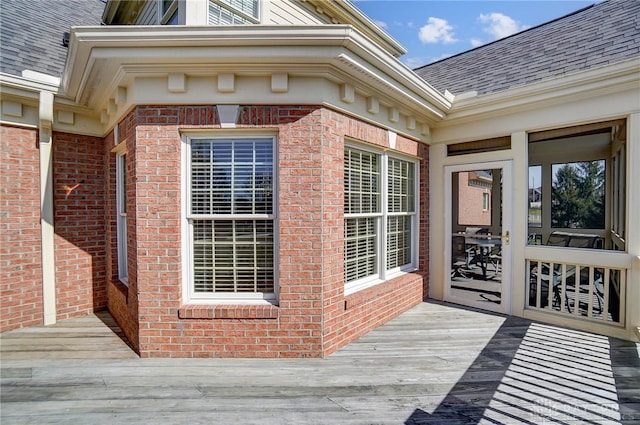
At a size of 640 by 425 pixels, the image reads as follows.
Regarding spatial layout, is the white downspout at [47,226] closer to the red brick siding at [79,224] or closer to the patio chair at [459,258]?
the red brick siding at [79,224]

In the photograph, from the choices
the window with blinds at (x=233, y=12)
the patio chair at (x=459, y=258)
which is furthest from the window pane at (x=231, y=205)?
the patio chair at (x=459, y=258)

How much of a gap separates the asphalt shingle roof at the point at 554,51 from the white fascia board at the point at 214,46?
2961mm

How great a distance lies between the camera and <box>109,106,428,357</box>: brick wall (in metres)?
3.14

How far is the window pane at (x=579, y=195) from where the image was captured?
618 cm

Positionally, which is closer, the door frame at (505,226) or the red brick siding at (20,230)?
the red brick siding at (20,230)

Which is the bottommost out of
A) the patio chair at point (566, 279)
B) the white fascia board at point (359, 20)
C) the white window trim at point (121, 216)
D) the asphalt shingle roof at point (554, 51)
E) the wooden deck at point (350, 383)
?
the wooden deck at point (350, 383)

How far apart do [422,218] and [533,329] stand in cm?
206

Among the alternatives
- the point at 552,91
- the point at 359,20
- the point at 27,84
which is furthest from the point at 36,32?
the point at 552,91

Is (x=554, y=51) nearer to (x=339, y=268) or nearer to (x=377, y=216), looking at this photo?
(x=377, y=216)

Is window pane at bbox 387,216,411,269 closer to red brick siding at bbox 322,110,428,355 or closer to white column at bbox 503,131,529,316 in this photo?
red brick siding at bbox 322,110,428,355

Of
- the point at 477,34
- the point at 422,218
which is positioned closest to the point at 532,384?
the point at 422,218

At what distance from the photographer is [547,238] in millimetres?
6809

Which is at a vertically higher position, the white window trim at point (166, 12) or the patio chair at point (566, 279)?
the white window trim at point (166, 12)

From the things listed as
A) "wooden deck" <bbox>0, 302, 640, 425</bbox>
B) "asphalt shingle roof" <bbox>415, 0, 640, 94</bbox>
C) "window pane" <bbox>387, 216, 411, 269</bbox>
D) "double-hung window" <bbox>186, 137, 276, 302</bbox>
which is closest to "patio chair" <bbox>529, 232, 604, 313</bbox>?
"wooden deck" <bbox>0, 302, 640, 425</bbox>
